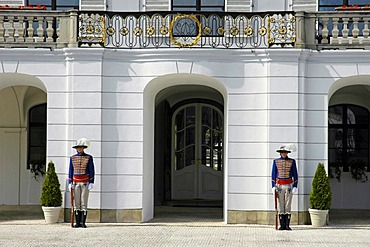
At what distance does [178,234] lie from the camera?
50.6 feet

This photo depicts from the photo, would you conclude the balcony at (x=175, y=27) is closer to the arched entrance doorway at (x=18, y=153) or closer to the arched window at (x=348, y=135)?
the arched entrance doorway at (x=18, y=153)

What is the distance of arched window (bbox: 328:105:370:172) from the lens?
21.9 meters

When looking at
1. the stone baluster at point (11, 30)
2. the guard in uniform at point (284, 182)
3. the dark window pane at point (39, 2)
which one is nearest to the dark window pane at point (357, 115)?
the guard in uniform at point (284, 182)

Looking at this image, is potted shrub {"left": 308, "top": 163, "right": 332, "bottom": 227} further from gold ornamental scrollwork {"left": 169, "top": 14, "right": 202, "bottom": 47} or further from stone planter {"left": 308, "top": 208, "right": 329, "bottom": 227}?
gold ornamental scrollwork {"left": 169, "top": 14, "right": 202, "bottom": 47}

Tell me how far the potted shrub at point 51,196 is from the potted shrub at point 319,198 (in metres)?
5.20

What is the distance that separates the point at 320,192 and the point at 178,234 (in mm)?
3207

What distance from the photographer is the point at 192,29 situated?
17438 mm

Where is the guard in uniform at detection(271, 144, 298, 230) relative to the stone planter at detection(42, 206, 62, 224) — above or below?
above

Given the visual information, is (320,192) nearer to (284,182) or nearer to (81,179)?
(284,182)

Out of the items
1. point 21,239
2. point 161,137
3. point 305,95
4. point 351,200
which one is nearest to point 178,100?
point 161,137

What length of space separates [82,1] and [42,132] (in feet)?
13.8

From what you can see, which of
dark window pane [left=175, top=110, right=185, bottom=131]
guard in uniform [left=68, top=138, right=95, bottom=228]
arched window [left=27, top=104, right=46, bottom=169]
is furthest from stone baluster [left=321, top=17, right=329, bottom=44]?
arched window [left=27, top=104, right=46, bottom=169]

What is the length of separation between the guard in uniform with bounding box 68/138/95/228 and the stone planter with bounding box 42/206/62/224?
2.08ft

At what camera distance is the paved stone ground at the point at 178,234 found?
46.9 feet
